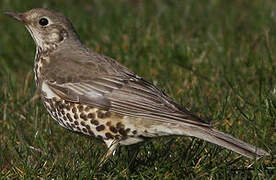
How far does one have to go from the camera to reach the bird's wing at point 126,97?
16.5ft

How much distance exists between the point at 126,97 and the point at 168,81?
1809 mm

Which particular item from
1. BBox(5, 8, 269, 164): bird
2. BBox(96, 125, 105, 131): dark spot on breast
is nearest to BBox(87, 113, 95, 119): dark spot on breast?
BBox(5, 8, 269, 164): bird

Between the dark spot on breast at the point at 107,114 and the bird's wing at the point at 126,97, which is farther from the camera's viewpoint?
the dark spot on breast at the point at 107,114

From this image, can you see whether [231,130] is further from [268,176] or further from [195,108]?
[268,176]

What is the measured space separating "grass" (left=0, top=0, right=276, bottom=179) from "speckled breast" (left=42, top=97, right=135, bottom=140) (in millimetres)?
184

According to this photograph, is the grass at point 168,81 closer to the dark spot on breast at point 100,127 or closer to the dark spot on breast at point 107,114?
the dark spot on breast at point 100,127

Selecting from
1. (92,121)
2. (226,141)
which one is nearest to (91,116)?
(92,121)

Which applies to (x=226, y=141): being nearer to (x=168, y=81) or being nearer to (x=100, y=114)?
(x=100, y=114)

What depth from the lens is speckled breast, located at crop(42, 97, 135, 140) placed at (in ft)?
17.0

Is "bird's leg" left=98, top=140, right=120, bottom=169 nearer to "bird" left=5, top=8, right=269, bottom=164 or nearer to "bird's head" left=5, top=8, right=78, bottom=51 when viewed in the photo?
"bird" left=5, top=8, right=269, bottom=164

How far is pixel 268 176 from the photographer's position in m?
4.64

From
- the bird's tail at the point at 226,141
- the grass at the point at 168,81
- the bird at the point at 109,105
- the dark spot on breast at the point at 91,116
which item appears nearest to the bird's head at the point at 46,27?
the bird at the point at 109,105

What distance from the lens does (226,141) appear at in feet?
15.3

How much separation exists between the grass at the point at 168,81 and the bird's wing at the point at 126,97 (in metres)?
0.38
